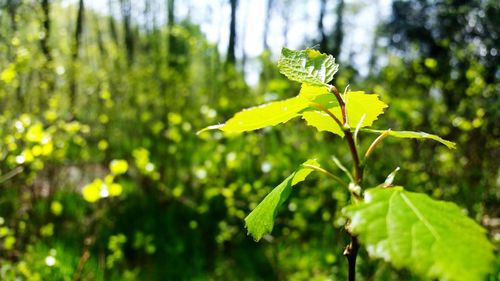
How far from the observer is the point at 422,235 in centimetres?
46

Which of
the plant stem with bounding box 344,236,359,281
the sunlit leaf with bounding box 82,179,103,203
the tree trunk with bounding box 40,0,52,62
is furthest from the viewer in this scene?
the tree trunk with bounding box 40,0,52,62

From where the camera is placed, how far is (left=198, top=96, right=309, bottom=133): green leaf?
2.09 ft

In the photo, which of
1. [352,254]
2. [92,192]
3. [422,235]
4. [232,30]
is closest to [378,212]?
[422,235]

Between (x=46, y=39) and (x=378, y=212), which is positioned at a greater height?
Answer: (x=378, y=212)

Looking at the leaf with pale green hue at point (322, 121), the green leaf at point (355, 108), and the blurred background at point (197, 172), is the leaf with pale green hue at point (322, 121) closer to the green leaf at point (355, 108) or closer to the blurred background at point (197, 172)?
the green leaf at point (355, 108)

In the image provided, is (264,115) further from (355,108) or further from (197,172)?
(197,172)

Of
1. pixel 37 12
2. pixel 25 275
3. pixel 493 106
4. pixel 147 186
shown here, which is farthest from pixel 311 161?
pixel 147 186

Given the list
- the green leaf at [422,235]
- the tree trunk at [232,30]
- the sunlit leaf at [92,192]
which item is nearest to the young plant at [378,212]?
the green leaf at [422,235]

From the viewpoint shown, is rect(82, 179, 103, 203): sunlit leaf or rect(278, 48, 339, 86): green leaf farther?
rect(82, 179, 103, 203): sunlit leaf

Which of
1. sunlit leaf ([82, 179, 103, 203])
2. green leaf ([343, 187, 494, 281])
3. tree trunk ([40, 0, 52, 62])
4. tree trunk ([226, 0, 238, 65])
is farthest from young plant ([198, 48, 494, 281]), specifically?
tree trunk ([226, 0, 238, 65])

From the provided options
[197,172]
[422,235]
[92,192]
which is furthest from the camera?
[197,172]

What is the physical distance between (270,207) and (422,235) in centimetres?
30

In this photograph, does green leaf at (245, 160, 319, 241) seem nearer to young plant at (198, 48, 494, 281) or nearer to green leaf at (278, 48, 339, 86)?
young plant at (198, 48, 494, 281)

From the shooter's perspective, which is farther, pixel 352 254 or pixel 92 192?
pixel 92 192
